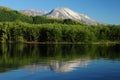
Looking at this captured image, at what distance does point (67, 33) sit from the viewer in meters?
145

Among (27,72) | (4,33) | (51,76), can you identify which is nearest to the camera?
(51,76)

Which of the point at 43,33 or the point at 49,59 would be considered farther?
the point at 43,33

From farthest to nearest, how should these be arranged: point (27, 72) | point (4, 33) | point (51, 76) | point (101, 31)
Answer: point (101, 31), point (4, 33), point (27, 72), point (51, 76)

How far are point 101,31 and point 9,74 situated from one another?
123717 mm

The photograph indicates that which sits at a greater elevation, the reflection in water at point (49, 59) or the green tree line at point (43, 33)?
the green tree line at point (43, 33)

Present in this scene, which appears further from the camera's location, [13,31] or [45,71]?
[13,31]

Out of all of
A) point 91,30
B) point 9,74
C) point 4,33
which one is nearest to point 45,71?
point 9,74

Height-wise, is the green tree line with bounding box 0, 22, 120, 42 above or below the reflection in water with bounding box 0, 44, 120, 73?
above

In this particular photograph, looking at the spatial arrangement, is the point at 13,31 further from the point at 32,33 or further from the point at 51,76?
the point at 51,76

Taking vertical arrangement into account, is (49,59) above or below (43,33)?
below

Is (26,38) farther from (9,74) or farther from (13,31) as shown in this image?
(9,74)

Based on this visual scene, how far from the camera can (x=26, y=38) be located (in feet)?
466

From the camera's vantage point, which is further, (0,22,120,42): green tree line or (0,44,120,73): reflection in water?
(0,22,120,42): green tree line

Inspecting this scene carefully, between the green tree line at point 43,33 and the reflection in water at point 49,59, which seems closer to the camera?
the reflection in water at point 49,59
